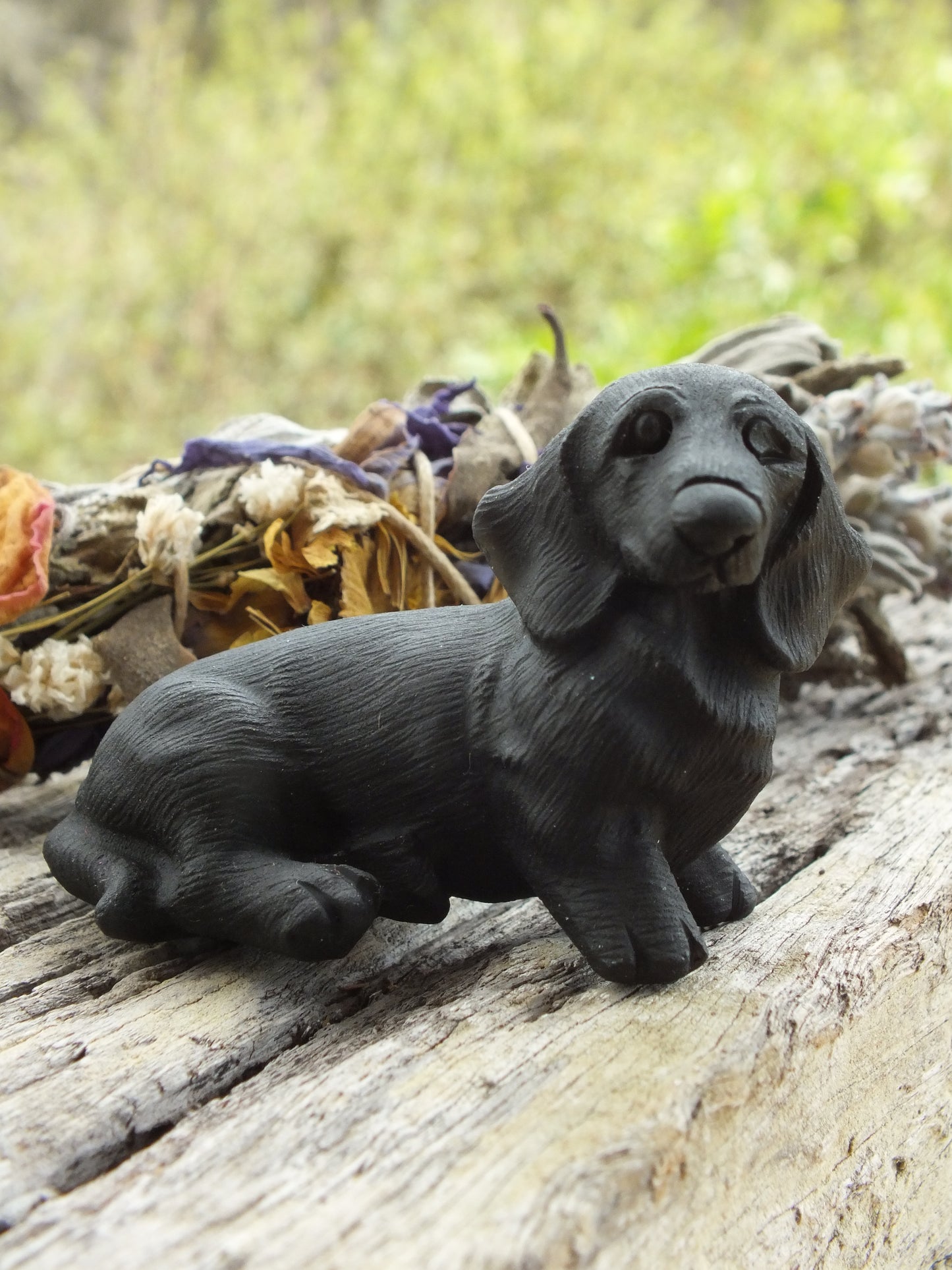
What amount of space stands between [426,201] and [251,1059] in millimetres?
6021

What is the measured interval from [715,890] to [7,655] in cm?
115

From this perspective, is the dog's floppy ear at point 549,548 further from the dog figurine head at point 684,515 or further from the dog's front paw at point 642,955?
the dog's front paw at point 642,955

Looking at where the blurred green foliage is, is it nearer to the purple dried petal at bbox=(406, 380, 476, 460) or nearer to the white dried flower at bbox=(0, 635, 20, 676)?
the purple dried petal at bbox=(406, 380, 476, 460)

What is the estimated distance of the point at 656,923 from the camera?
49.2 inches

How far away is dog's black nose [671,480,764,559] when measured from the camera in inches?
42.1

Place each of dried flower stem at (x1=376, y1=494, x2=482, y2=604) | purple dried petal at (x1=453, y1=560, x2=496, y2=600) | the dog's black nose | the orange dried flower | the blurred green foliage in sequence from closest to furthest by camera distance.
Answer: the dog's black nose, the orange dried flower, dried flower stem at (x1=376, y1=494, x2=482, y2=604), purple dried petal at (x1=453, y1=560, x2=496, y2=600), the blurred green foliage

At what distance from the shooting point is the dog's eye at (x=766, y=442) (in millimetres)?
1187

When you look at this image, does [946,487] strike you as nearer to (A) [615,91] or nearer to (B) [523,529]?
(B) [523,529]

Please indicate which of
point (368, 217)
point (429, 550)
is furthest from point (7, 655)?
point (368, 217)

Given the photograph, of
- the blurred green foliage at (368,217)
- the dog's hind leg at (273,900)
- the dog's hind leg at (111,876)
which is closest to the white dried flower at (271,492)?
the dog's hind leg at (111,876)

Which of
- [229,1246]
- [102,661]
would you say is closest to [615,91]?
[102,661]

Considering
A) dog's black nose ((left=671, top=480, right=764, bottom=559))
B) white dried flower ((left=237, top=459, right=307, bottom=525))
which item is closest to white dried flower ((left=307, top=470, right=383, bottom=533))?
white dried flower ((left=237, top=459, right=307, bottom=525))

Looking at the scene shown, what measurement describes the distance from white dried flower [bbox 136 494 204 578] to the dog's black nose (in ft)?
3.27

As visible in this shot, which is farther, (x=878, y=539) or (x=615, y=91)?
(x=615, y=91)
